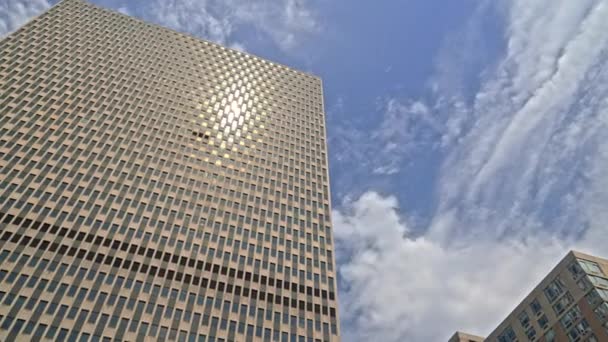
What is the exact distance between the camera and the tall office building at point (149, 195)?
239 feet

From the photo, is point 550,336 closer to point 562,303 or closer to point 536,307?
point 562,303

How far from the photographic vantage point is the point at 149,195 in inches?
3656

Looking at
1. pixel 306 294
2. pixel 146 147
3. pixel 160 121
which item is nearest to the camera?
pixel 306 294

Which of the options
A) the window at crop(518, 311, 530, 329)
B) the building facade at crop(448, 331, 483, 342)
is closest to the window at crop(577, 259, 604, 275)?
the window at crop(518, 311, 530, 329)

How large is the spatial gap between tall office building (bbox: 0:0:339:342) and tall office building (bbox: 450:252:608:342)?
3577 cm

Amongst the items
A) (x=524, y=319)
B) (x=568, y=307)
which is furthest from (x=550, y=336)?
(x=524, y=319)

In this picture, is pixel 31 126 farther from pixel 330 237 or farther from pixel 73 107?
pixel 330 237

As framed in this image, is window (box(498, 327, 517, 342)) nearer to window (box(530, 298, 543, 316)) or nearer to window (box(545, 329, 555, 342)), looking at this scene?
window (box(530, 298, 543, 316))

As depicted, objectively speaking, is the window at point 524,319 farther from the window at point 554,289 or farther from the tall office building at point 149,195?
the tall office building at point 149,195

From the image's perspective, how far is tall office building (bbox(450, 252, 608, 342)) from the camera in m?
74.6

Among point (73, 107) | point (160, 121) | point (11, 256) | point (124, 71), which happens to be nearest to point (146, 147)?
point (160, 121)

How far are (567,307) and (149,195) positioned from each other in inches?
3047

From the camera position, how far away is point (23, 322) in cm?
6475

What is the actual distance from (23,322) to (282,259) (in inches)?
1702
